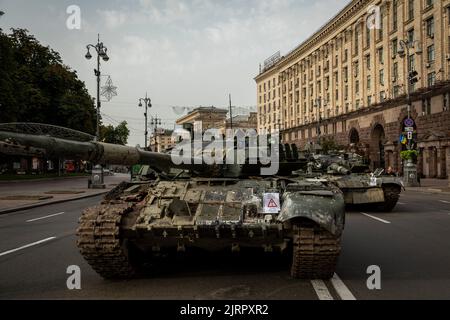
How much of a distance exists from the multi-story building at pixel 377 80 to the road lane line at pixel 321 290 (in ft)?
65.1

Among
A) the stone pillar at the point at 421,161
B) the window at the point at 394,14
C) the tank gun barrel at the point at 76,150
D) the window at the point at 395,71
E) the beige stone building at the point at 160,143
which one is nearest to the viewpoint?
the tank gun barrel at the point at 76,150

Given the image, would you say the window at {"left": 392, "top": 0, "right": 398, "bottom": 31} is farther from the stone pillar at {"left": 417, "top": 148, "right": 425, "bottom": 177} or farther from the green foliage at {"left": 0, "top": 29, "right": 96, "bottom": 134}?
the green foliage at {"left": 0, "top": 29, "right": 96, "bottom": 134}

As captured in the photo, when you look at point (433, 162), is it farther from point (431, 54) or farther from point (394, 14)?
point (394, 14)

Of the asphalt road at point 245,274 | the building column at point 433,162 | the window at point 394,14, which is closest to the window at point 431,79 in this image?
the building column at point 433,162

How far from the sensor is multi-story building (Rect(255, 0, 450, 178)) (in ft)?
111

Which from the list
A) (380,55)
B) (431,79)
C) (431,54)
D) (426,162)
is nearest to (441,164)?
(426,162)

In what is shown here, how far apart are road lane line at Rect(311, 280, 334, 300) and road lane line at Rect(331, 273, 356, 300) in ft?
0.38

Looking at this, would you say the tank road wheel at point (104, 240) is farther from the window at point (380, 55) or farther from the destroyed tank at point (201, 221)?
the window at point (380, 55)

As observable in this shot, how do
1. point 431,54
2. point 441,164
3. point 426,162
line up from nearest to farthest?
point 441,164
point 431,54
point 426,162

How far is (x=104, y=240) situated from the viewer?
5.07 m

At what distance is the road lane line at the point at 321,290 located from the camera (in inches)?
186

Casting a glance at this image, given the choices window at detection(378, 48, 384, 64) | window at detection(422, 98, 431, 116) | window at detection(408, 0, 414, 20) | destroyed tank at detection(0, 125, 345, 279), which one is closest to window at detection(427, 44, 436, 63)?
window at detection(422, 98, 431, 116)

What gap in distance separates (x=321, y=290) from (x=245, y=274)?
1152 mm
